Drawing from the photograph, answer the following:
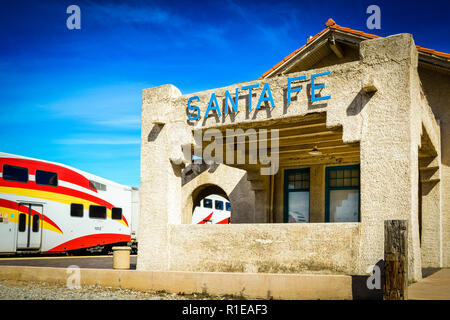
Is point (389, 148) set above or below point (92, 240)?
above

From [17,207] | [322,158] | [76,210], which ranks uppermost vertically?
[322,158]

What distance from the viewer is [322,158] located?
15.3m

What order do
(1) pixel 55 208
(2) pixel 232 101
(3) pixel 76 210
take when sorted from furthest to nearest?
(3) pixel 76 210 < (1) pixel 55 208 < (2) pixel 232 101

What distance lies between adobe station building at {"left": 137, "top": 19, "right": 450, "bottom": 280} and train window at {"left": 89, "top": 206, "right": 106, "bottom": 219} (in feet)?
29.1

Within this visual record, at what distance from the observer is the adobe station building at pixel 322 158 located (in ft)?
29.5

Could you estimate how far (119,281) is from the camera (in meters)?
10.6

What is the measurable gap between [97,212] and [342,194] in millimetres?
12279

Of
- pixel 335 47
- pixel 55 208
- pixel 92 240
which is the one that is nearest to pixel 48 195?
pixel 55 208

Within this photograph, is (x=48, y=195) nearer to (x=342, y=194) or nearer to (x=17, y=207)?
(x=17, y=207)

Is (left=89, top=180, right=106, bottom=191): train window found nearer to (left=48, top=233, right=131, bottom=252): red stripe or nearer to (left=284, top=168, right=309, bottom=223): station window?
(left=48, top=233, right=131, bottom=252): red stripe

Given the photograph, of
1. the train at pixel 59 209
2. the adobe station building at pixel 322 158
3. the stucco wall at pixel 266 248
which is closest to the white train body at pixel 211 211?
the train at pixel 59 209

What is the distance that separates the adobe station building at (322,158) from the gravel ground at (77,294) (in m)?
1.27

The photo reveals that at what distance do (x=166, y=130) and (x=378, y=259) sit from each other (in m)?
6.30
